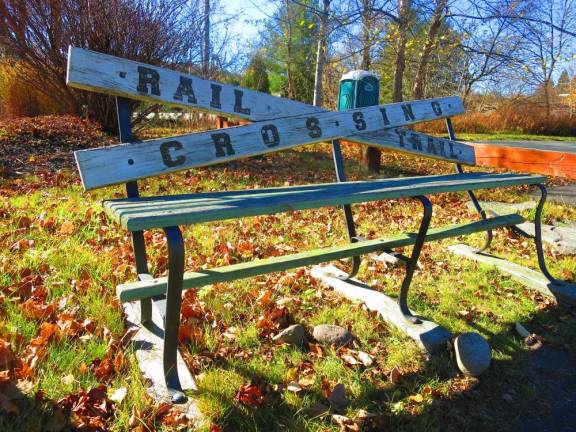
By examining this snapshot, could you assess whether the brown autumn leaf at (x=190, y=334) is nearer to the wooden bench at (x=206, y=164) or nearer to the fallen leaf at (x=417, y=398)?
the wooden bench at (x=206, y=164)

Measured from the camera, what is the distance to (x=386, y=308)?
2.46 m

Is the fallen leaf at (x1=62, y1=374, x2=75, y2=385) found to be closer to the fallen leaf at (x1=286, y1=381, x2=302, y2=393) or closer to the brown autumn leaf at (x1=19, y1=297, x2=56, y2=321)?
the brown autumn leaf at (x1=19, y1=297, x2=56, y2=321)

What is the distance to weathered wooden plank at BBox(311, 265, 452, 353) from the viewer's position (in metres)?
2.19

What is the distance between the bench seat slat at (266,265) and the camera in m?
Answer: 1.75

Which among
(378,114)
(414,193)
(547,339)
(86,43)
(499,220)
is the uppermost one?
A: (86,43)

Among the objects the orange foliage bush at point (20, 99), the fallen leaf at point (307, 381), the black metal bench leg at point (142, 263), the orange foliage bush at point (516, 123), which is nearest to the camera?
the fallen leaf at point (307, 381)

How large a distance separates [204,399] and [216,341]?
1.42ft

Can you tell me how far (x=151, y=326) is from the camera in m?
2.13

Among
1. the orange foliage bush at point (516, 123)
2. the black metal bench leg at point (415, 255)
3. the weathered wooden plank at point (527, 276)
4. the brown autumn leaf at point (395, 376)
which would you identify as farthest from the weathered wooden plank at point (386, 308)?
the orange foliage bush at point (516, 123)

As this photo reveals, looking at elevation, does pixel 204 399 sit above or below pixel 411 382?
above

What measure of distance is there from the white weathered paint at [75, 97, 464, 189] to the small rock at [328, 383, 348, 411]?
49.4 inches

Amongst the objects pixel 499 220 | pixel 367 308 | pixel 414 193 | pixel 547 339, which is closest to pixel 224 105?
pixel 414 193

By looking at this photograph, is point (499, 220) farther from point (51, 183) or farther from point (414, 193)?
point (51, 183)

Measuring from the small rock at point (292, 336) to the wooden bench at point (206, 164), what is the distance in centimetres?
37
